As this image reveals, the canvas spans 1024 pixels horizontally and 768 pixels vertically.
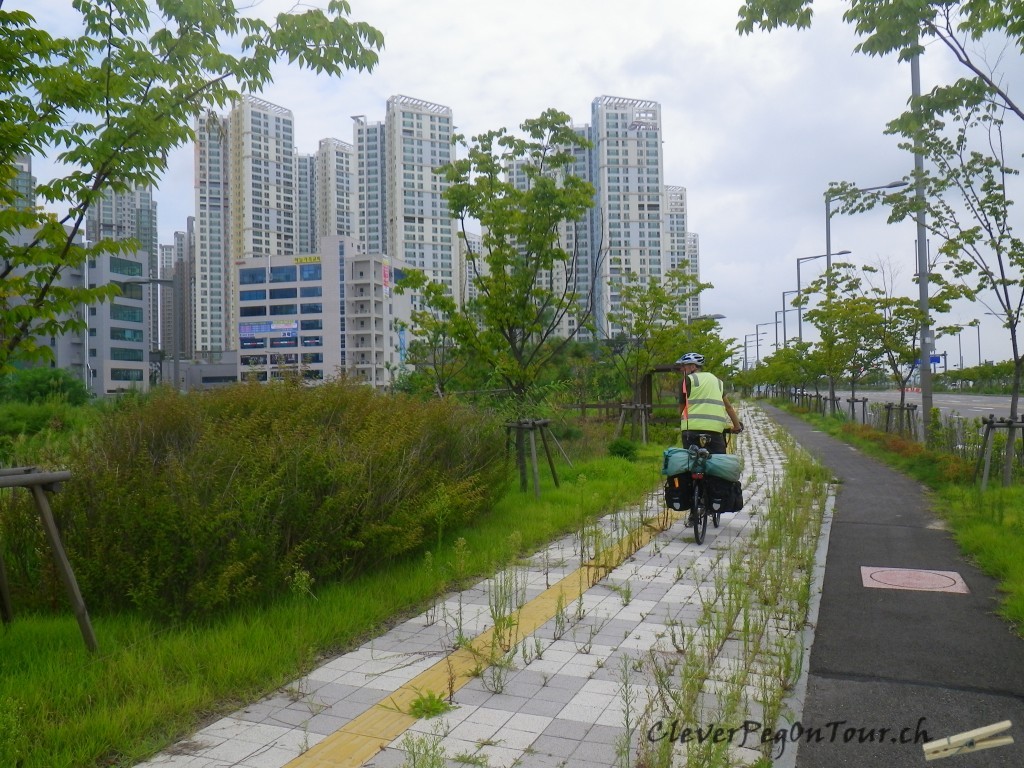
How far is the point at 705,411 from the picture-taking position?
9500mm

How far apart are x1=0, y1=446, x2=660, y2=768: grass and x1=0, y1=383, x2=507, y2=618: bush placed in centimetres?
22

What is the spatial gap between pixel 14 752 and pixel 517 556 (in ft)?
15.9

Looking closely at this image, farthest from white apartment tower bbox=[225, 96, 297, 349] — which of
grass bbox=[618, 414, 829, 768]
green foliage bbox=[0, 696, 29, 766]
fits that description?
green foliage bbox=[0, 696, 29, 766]

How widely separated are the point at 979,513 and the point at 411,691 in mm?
7809

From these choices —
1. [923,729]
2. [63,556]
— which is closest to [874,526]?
[923,729]

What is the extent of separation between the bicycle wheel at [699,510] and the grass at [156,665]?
2.65 metres

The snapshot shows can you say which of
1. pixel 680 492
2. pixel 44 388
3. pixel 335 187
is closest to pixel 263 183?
pixel 335 187

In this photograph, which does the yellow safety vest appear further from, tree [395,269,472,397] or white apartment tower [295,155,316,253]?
white apartment tower [295,155,316,253]

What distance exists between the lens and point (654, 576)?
731 cm

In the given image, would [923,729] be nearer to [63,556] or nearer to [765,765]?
[765,765]

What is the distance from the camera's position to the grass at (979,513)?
6.88 metres

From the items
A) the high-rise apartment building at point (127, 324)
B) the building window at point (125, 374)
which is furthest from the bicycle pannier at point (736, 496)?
the building window at point (125, 374)

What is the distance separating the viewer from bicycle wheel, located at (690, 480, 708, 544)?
29.0 feet

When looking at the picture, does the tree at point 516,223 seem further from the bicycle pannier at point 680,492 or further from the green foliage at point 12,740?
the green foliage at point 12,740
